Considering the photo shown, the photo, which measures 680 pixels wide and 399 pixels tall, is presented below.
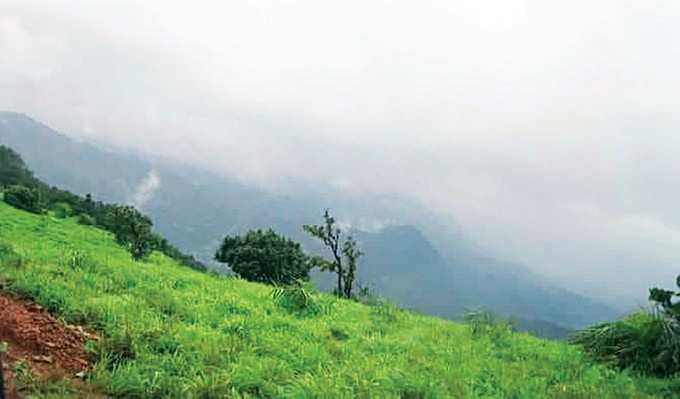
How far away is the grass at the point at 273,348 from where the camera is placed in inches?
412

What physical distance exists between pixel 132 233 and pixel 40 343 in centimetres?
2794

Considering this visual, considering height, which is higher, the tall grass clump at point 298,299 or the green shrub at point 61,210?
the green shrub at point 61,210

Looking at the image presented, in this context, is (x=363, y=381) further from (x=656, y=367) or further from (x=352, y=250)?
(x=352, y=250)

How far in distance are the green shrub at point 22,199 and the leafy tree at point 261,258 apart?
1506 cm

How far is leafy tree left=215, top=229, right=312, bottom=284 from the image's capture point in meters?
54.7

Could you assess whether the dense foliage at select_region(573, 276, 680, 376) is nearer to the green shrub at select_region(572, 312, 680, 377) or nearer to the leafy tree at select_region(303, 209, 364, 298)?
the green shrub at select_region(572, 312, 680, 377)

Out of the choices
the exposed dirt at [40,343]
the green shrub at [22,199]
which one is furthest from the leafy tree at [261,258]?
the exposed dirt at [40,343]

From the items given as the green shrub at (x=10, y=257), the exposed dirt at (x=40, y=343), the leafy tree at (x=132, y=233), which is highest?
the leafy tree at (x=132, y=233)

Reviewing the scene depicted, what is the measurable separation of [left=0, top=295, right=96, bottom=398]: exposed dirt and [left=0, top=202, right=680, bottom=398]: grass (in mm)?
334

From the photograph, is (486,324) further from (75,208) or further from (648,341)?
(75,208)

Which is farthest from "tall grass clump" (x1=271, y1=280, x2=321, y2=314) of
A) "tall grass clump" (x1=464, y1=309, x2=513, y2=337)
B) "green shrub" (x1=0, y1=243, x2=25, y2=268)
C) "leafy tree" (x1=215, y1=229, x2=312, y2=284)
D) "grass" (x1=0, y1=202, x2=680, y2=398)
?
"leafy tree" (x1=215, y1=229, x2=312, y2=284)

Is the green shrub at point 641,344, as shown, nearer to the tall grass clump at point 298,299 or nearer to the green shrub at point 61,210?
the tall grass clump at point 298,299

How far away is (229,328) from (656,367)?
Answer: 9196 millimetres

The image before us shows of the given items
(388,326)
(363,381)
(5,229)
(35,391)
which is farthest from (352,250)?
(35,391)
